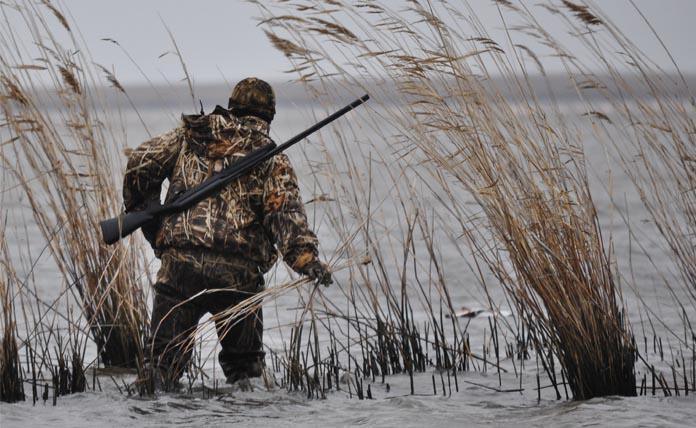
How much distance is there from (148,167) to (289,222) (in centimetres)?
68

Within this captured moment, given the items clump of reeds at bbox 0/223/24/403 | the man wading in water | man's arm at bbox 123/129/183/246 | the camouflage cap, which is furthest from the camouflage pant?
the camouflage cap

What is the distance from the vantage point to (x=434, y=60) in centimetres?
477

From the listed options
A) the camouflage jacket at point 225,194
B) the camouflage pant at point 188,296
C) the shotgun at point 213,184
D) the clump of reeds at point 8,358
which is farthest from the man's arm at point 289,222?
the clump of reeds at point 8,358

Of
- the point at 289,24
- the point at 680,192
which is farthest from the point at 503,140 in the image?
the point at 289,24

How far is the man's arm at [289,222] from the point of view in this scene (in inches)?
184

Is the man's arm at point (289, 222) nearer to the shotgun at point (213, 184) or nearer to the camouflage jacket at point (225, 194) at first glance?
the camouflage jacket at point (225, 194)

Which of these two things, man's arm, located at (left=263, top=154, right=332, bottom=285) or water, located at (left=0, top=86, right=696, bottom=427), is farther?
man's arm, located at (left=263, top=154, right=332, bottom=285)

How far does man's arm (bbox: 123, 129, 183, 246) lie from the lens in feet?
16.2

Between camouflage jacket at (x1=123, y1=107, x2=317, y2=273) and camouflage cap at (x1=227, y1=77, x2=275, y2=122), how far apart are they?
0.05 meters

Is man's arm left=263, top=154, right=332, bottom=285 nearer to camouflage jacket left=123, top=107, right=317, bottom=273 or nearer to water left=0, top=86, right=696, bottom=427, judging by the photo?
camouflage jacket left=123, top=107, right=317, bottom=273

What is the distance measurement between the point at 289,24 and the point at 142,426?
1.87 meters

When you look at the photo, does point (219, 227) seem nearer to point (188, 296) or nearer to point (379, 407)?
point (188, 296)

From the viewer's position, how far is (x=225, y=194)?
15.8 ft

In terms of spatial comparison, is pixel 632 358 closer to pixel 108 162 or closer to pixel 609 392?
pixel 609 392
